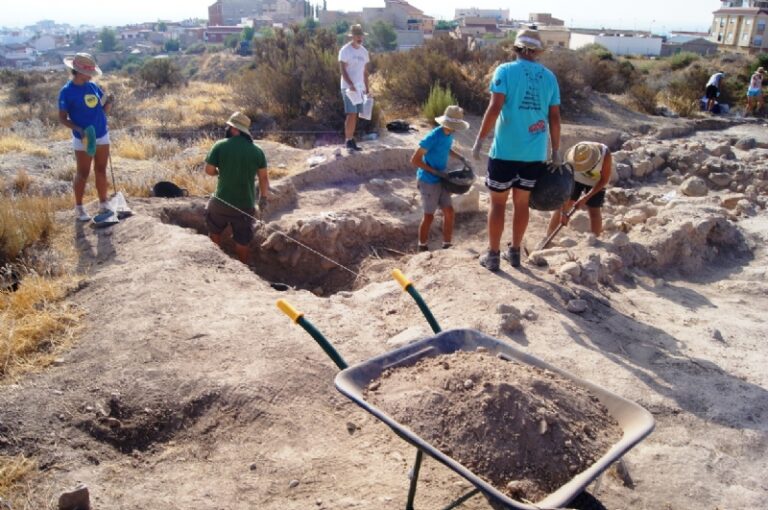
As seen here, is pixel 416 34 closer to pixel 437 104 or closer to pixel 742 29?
pixel 742 29

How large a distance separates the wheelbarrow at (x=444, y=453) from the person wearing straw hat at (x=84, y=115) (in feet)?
13.6

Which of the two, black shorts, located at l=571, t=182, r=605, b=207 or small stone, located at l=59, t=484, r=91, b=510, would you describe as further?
black shorts, located at l=571, t=182, r=605, b=207

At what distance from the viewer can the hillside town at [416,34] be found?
49750 millimetres

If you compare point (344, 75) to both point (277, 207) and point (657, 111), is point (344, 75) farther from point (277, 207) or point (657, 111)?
point (657, 111)

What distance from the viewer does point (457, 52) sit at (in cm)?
1698

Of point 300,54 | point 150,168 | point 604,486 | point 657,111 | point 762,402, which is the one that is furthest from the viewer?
point 657,111

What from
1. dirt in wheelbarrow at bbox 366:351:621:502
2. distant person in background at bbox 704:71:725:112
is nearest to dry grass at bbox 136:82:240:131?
dirt in wheelbarrow at bbox 366:351:621:502

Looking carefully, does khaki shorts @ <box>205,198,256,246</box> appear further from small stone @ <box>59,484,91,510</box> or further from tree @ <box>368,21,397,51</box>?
tree @ <box>368,21,397,51</box>

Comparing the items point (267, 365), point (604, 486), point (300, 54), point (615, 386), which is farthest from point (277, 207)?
point (300, 54)

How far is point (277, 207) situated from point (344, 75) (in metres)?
2.44

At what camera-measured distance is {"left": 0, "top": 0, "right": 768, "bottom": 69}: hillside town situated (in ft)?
163

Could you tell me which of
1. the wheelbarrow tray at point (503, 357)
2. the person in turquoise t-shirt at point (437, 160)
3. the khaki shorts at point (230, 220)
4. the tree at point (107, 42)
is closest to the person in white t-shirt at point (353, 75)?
the person in turquoise t-shirt at point (437, 160)

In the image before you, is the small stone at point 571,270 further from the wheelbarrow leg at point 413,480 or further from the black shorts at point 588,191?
the wheelbarrow leg at point 413,480

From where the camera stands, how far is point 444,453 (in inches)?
96.9
